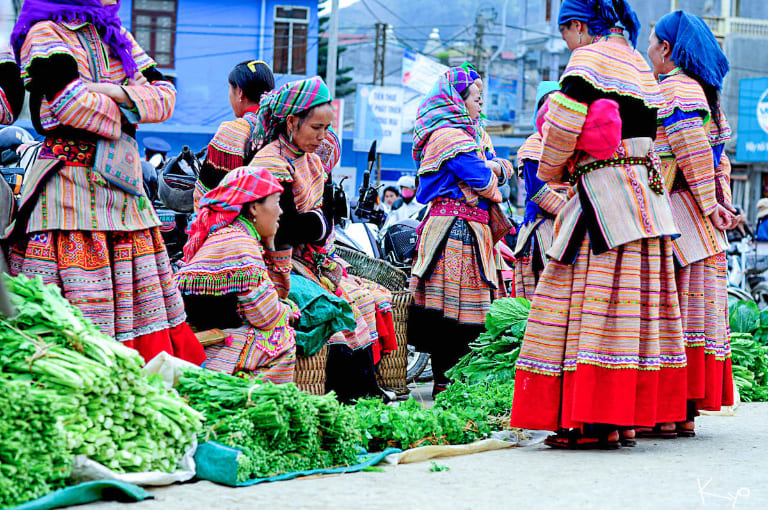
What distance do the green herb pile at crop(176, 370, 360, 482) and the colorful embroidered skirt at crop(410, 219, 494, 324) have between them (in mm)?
3071

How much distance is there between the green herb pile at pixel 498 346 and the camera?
6.62 meters

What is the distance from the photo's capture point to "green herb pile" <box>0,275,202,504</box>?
133 inches

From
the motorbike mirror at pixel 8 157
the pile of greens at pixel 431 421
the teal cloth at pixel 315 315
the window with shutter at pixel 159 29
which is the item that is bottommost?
the pile of greens at pixel 431 421

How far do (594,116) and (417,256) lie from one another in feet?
9.12

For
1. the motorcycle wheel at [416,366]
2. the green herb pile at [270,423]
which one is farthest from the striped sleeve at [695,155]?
the motorcycle wheel at [416,366]

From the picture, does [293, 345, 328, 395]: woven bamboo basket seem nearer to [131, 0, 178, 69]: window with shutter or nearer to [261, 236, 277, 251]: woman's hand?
[261, 236, 277, 251]: woman's hand

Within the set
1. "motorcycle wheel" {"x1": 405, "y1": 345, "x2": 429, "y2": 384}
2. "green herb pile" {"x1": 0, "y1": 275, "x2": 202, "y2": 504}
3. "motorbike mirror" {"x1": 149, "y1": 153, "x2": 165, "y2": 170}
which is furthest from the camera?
"motorbike mirror" {"x1": 149, "y1": 153, "x2": 165, "y2": 170}

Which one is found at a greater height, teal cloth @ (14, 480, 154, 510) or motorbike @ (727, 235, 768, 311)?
motorbike @ (727, 235, 768, 311)

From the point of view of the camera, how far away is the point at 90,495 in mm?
3375

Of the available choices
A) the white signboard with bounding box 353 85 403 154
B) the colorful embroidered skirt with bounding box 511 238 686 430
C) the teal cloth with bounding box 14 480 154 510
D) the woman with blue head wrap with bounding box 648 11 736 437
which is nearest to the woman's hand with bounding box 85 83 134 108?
the teal cloth with bounding box 14 480 154 510

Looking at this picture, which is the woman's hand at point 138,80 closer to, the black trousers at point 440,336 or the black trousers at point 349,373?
the black trousers at point 349,373

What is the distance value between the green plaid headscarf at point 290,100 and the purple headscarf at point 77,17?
1140 millimetres

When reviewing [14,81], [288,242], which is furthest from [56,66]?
[288,242]

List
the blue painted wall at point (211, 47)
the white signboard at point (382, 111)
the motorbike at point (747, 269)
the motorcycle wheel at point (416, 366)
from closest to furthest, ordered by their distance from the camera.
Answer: the motorcycle wheel at point (416, 366) < the motorbike at point (747, 269) < the white signboard at point (382, 111) < the blue painted wall at point (211, 47)
